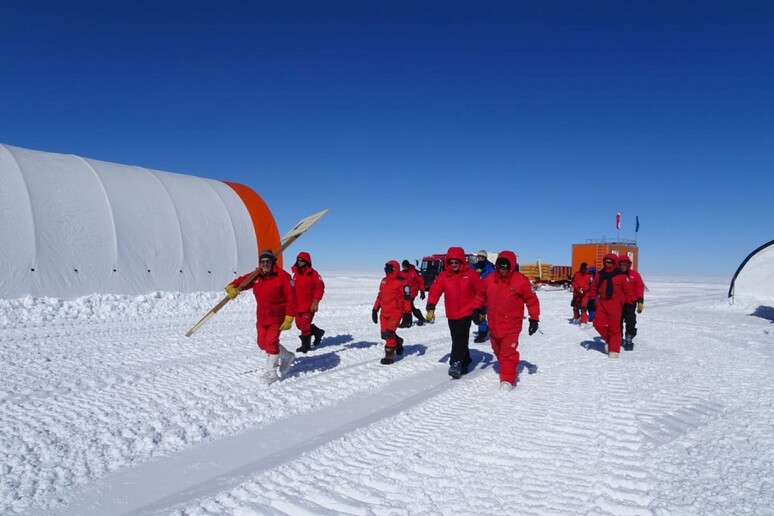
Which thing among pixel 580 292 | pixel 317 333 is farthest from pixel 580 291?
pixel 317 333

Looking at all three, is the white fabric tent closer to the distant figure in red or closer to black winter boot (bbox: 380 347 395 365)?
the distant figure in red

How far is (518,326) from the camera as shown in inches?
246

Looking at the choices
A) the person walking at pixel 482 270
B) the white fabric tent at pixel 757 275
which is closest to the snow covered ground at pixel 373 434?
the person walking at pixel 482 270

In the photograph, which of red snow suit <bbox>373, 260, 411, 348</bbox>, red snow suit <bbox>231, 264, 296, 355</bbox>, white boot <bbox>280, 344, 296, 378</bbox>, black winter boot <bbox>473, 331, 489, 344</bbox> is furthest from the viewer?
black winter boot <bbox>473, 331, 489, 344</bbox>

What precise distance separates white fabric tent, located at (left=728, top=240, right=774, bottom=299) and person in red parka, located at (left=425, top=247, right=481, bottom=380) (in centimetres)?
2034

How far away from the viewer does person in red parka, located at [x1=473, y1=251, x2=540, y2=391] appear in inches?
237

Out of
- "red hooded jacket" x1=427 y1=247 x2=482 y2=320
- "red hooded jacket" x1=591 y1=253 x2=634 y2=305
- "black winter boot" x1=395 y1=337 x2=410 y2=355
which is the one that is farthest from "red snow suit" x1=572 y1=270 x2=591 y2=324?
"red hooded jacket" x1=427 y1=247 x2=482 y2=320

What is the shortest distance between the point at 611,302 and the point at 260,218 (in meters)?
17.9

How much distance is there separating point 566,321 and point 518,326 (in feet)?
31.3

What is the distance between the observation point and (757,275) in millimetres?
20938

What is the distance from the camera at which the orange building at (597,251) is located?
33.2 meters

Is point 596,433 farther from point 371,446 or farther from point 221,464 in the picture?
point 221,464

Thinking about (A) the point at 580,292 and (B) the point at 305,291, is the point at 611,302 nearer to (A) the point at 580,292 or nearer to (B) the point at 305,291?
(A) the point at 580,292

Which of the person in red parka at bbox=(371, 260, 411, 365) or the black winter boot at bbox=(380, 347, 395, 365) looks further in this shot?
the person in red parka at bbox=(371, 260, 411, 365)
